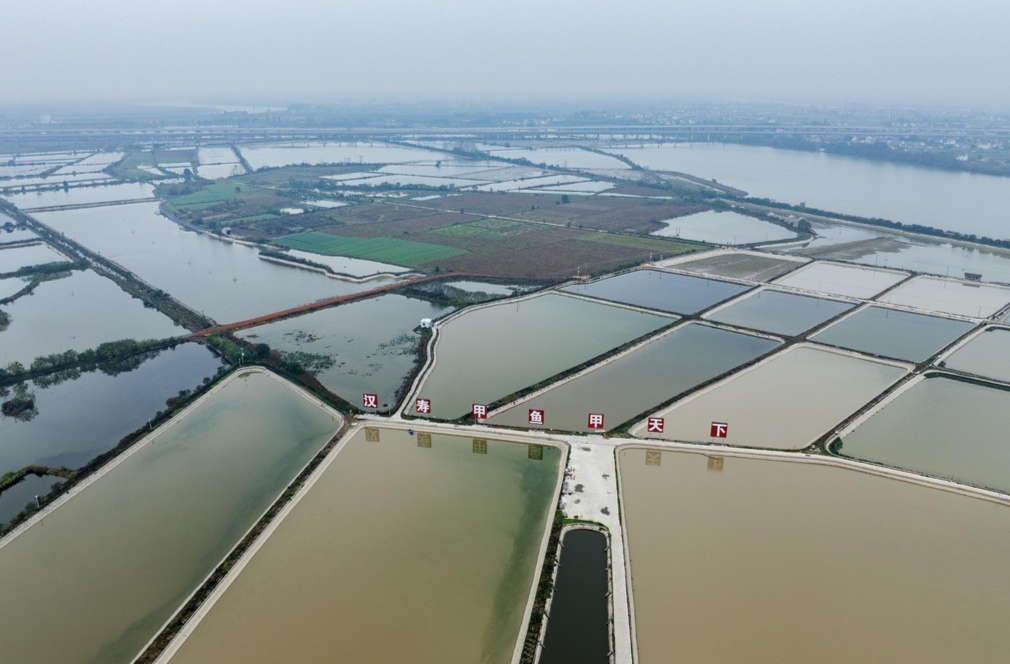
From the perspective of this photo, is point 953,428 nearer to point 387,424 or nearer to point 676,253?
point 387,424

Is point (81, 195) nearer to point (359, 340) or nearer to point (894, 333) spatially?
point (359, 340)

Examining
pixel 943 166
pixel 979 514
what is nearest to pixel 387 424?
pixel 979 514

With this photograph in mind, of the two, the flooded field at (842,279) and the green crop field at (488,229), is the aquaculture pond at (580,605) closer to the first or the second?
the flooded field at (842,279)

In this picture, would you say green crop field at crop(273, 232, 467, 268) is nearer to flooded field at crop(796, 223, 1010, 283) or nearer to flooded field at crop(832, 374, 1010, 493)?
flooded field at crop(796, 223, 1010, 283)

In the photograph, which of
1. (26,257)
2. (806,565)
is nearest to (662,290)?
(806,565)

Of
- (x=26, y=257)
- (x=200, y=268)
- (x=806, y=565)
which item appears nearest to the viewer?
(x=806, y=565)
